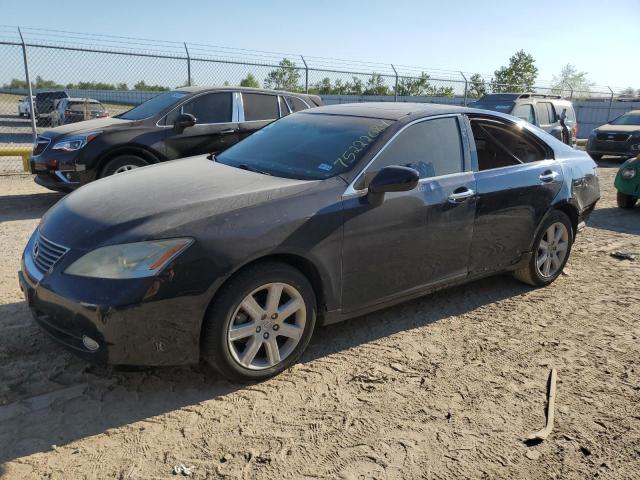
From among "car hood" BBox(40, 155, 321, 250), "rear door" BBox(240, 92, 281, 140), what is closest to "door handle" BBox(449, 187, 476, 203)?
"car hood" BBox(40, 155, 321, 250)

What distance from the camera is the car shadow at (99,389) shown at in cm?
274

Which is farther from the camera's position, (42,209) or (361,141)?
(42,209)

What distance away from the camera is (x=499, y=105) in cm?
1249

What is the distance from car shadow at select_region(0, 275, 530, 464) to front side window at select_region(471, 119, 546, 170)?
1461 mm

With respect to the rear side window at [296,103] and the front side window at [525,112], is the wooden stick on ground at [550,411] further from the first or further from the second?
the front side window at [525,112]

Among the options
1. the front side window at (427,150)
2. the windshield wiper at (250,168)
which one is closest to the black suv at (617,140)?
the front side window at (427,150)

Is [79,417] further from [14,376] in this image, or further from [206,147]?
[206,147]

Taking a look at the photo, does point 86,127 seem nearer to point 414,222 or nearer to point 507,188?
point 414,222

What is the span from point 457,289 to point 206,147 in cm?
461

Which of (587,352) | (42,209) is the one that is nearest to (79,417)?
(587,352)

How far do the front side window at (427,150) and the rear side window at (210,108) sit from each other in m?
4.79

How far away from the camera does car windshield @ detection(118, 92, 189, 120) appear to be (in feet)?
25.9

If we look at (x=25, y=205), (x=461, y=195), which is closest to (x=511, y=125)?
(x=461, y=195)

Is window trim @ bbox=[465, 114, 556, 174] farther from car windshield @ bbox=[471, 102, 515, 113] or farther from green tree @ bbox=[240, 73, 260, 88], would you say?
green tree @ bbox=[240, 73, 260, 88]
